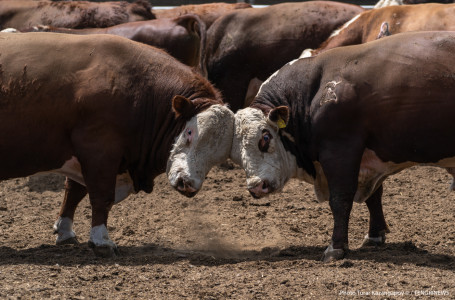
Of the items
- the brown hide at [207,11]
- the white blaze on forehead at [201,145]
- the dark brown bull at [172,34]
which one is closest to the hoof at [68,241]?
the white blaze on forehead at [201,145]

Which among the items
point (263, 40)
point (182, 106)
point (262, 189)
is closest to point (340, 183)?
point (262, 189)

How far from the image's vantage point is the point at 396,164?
7035 millimetres

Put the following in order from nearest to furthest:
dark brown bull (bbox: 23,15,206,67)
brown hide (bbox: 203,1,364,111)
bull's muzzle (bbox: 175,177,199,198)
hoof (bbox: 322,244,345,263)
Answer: hoof (bbox: 322,244,345,263) → bull's muzzle (bbox: 175,177,199,198) → brown hide (bbox: 203,1,364,111) → dark brown bull (bbox: 23,15,206,67)

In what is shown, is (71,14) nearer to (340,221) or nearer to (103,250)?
(103,250)

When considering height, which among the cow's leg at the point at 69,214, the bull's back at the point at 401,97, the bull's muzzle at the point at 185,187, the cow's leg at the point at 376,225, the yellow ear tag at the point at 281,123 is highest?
the bull's back at the point at 401,97

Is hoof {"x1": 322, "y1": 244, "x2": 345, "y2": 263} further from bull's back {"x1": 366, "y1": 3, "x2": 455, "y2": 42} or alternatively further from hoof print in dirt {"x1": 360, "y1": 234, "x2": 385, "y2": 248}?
bull's back {"x1": 366, "y1": 3, "x2": 455, "y2": 42}

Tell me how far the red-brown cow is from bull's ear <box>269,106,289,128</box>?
1.34 ft

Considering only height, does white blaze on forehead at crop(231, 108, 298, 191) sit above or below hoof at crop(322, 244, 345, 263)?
above

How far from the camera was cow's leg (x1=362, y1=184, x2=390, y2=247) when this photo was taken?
300 inches

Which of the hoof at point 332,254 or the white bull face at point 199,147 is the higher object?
the white bull face at point 199,147

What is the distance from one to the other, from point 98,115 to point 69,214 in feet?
4.72

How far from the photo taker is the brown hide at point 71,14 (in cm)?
1352

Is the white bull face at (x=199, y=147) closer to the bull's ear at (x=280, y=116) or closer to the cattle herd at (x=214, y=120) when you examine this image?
the cattle herd at (x=214, y=120)

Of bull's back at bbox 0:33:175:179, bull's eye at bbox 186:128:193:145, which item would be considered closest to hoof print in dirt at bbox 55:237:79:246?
bull's back at bbox 0:33:175:179
